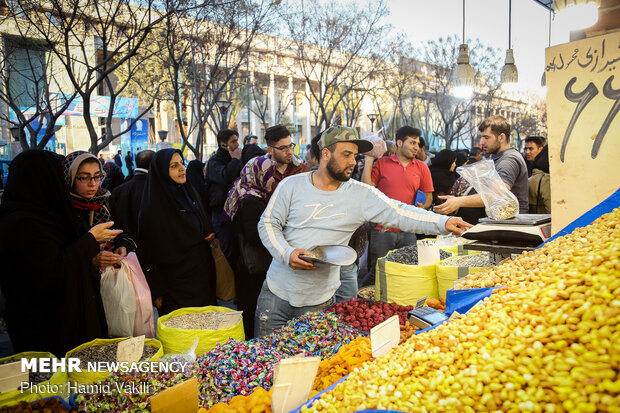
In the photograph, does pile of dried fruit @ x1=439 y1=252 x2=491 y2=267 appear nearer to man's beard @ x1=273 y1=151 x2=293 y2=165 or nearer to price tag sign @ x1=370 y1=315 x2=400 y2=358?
price tag sign @ x1=370 y1=315 x2=400 y2=358

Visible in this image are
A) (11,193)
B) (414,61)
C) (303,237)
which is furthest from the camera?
(414,61)

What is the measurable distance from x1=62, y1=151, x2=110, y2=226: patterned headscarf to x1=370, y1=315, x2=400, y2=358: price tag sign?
2.40m

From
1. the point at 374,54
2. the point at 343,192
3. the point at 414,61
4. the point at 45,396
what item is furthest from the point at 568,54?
the point at 414,61

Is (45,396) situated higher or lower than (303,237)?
lower

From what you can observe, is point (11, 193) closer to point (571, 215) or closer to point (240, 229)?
point (240, 229)

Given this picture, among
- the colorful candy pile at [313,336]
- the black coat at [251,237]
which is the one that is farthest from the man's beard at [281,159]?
the colorful candy pile at [313,336]

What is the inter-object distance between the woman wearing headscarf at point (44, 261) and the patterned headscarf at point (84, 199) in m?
0.32

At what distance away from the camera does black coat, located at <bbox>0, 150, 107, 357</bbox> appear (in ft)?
8.22

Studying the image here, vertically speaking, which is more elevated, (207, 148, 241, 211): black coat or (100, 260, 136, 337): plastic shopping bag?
(207, 148, 241, 211): black coat

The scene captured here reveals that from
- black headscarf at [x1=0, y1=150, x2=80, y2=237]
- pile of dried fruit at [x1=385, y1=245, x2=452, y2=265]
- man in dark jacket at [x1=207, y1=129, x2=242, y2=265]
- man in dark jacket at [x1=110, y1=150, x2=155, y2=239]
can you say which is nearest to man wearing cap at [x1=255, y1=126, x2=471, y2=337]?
pile of dried fruit at [x1=385, y1=245, x2=452, y2=265]

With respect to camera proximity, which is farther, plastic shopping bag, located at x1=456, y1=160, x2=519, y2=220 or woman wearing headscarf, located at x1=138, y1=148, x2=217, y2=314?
woman wearing headscarf, located at x1=138, y1=148, x2=217, y2=314

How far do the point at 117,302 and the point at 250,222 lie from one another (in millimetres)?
1189

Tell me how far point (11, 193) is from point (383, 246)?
3.50 metres

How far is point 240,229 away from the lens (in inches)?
149
